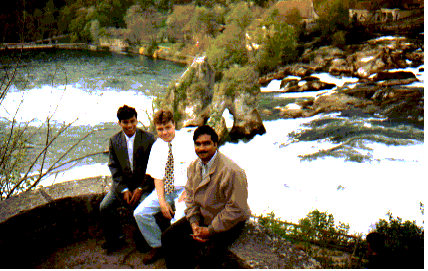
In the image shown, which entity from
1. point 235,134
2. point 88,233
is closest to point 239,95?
point 235,134

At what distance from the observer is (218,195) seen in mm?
2186

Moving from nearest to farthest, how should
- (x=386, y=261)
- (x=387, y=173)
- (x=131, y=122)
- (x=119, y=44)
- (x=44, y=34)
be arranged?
(x=386, y=261) < (x=131, y=122) < (x=387, y=173) < (x=44, y=34) < (x=119, y=44)

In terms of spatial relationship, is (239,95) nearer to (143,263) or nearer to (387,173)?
(387,173)

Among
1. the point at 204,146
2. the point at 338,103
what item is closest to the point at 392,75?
the point at 338,103

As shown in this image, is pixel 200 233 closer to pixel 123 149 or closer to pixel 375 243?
pixel 123 149

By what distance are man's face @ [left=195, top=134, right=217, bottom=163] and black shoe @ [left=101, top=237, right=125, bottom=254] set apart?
3.91ft

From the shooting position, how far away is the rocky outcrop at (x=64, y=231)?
2.59m

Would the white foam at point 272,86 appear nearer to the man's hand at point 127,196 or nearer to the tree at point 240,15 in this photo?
the tree at point 240,15

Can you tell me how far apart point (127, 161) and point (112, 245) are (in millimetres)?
675

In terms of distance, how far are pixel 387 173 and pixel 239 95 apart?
6.36m

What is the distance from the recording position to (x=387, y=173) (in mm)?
11633

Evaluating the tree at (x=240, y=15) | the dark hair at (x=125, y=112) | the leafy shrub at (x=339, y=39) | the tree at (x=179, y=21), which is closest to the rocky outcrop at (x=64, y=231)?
the dark hair at (x=125, y=112)

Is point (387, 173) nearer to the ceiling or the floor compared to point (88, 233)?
nearer to the floor

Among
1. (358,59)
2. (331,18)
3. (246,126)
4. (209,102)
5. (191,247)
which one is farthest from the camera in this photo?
(331,18)
